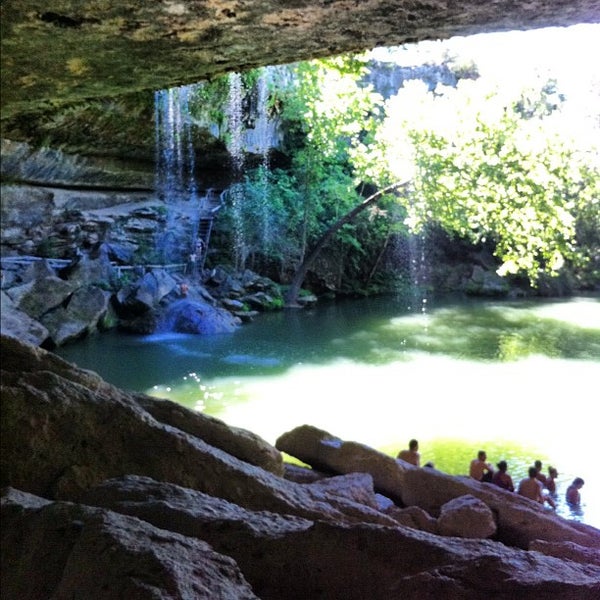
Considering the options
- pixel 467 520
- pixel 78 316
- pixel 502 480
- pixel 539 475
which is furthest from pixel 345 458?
pixel 78 316

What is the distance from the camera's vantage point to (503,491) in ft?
21.7

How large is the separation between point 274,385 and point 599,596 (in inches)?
467

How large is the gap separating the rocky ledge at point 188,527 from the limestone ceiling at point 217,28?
2296mm

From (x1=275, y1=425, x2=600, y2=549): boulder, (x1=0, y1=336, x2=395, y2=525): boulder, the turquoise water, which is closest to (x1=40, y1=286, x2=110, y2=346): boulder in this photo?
the turquoise water

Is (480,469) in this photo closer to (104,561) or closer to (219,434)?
Answer: (219,434)

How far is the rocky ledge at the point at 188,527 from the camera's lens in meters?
1.96

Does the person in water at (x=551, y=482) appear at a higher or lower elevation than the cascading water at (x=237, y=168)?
lower

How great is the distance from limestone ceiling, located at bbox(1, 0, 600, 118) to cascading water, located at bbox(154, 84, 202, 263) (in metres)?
13.5

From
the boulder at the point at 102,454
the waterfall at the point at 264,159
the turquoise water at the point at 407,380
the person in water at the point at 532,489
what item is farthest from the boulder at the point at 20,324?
the person in water at the point at 532,489

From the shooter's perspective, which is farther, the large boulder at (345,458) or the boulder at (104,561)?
the large boulder at (345,458)

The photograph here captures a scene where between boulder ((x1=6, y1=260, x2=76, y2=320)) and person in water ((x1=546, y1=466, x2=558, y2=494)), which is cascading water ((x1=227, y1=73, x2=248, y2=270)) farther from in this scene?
person in water ((x1=546, y1=466, x2=558, y2=494))

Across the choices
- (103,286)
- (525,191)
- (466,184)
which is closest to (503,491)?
(525,191)

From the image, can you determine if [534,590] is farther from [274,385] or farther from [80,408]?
[274,385]

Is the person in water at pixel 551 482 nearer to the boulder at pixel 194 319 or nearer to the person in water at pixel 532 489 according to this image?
the person in water at pixel 532 489
